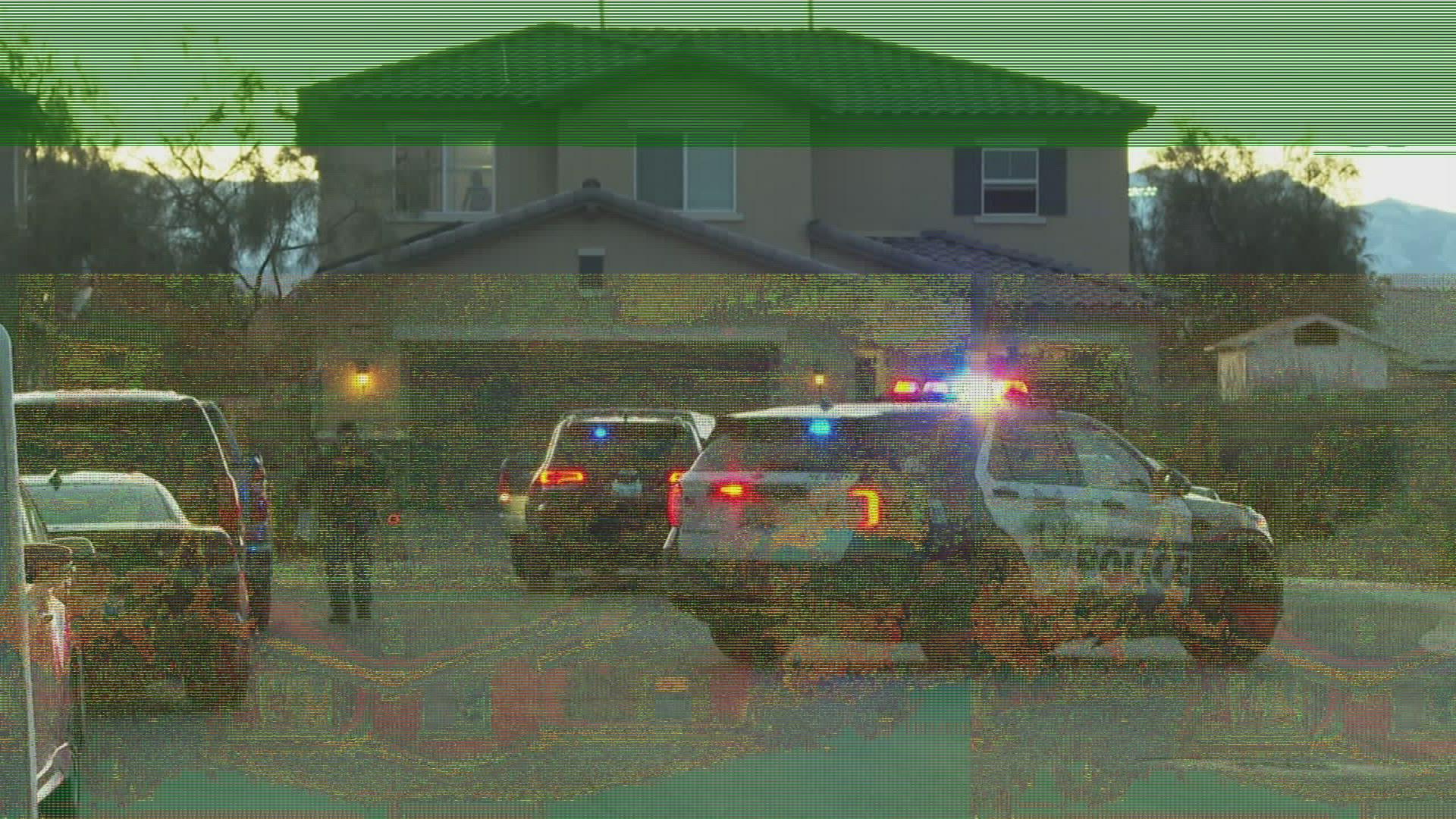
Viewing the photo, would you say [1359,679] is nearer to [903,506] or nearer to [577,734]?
[903,506]

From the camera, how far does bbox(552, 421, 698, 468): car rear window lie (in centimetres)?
1127

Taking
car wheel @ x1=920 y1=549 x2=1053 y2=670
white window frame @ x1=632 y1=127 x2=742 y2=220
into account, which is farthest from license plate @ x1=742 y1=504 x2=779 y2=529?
white window frame @ x1=632 y1=127 x2=742 y2=220

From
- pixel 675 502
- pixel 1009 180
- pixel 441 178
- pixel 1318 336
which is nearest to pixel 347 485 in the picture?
pixel 675 502

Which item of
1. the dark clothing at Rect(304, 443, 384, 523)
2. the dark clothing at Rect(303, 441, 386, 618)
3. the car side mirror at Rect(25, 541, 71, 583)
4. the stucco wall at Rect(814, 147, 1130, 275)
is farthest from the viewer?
the stucco wall at Rect(814, 147, 1130, 275)

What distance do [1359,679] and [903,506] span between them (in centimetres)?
260

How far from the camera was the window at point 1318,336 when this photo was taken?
11492mm

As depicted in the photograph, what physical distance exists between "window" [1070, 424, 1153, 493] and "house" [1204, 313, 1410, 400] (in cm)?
92

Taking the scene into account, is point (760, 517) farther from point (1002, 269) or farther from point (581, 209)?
point (1002, 269)

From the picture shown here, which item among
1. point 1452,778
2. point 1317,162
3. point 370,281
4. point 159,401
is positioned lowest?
point 1452,778

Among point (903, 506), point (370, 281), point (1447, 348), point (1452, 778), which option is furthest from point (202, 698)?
point (1447, 348)

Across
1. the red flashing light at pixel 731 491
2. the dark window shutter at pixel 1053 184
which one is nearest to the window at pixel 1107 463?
the red flashing light at pixel 731 491

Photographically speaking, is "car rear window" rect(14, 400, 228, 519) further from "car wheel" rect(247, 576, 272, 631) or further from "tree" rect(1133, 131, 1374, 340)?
"tree" rect(1133, 131, 1374, 340)

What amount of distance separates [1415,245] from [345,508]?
6.51 meters

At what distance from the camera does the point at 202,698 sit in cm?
954
